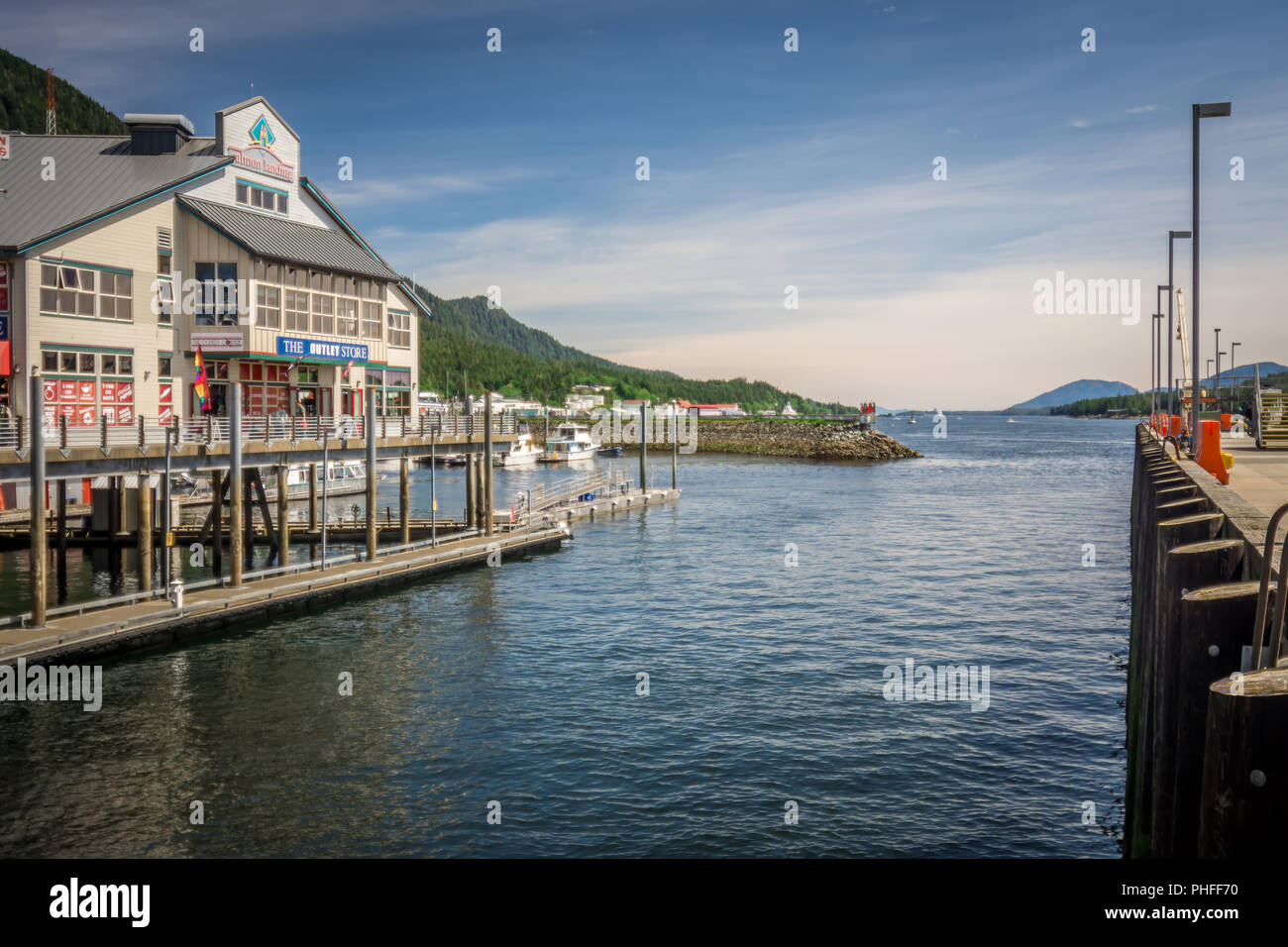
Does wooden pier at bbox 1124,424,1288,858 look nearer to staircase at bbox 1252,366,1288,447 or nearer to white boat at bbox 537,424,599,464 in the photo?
staircase at bbox 1252,366,1288,447

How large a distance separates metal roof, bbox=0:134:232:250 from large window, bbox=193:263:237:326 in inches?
134

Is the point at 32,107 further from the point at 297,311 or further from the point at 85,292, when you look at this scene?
the point at 85,292

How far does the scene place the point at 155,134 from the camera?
43125 millimetres

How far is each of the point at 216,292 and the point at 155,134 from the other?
9.71 meters

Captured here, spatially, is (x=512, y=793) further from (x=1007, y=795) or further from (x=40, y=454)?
(x=40, y=454)

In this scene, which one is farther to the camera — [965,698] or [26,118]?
[26,118]

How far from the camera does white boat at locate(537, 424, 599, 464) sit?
435 feet

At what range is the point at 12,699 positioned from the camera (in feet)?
76.7

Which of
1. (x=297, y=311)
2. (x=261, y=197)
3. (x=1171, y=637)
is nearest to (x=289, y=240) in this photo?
(x=261, y=197)

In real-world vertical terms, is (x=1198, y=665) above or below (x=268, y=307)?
below

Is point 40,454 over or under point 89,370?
under
